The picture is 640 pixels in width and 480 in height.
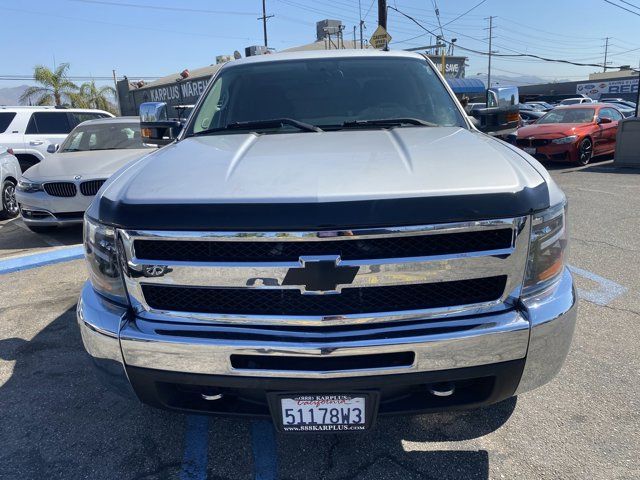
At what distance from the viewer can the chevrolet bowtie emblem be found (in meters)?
1.85

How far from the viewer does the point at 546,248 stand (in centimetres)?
203

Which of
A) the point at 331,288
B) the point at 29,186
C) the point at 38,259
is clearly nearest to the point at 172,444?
the point at 331,288

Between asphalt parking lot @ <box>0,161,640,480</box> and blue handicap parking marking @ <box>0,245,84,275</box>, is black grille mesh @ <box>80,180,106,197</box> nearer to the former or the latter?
blue handicap parking marking @ <box>0,245,84,275</box>

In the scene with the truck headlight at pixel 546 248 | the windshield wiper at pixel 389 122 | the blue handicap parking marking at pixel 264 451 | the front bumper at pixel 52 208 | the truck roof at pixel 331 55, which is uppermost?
the truck roof at pixel 331 55

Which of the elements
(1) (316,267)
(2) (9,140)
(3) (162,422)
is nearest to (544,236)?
(1) (316,267)

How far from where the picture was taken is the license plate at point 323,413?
6.37ft

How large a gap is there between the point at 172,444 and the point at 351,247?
1.52 metres

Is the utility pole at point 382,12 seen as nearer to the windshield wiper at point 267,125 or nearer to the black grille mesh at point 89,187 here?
the black grille mesh at point 89,187

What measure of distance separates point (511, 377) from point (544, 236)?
0.58m

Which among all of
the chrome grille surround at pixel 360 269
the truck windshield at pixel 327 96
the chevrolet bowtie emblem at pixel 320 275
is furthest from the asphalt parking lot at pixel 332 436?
the truck windshield at pixel 327 96

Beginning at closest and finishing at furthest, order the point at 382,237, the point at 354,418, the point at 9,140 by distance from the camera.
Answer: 1. the point at 382,237
2. the point at 354,418
3. the point at 9,140

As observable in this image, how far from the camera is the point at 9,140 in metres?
11.0

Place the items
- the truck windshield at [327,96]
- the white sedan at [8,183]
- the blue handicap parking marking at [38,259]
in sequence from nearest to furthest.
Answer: the truck windshield at [327,96] < the blue handicap parking marking at [38,259] < the white sedan at [8,183]

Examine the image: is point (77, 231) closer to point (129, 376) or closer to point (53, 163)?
point (53, 163)
